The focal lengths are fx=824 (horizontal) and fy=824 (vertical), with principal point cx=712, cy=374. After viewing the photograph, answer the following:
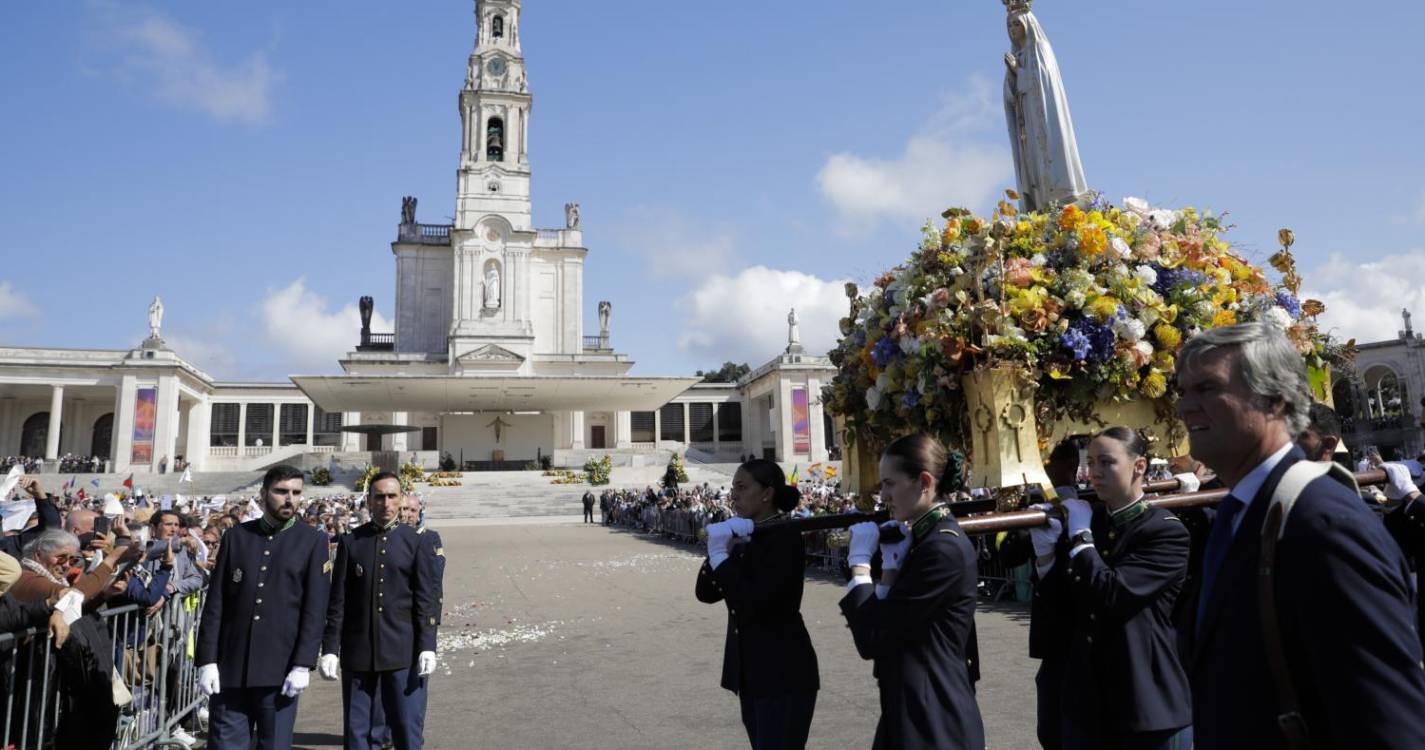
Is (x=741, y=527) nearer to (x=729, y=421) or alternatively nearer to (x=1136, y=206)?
A: (x=1136, y=206)

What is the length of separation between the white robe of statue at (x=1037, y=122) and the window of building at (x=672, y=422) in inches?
2346

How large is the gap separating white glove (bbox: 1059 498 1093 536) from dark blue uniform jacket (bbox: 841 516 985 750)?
0.33m

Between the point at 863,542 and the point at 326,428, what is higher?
the point at 326,428

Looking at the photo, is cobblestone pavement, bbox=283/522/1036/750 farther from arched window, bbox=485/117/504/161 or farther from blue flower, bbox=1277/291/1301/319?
arched window, bbox=485/117/504/161

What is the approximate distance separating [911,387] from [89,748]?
451cm

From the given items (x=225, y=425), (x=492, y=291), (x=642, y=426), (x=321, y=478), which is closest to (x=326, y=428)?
(x=225, y=425)

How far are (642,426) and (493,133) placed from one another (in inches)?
959

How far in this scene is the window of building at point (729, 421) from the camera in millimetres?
65062

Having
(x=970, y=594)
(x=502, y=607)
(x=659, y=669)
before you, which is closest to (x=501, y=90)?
(x=502, y=607)

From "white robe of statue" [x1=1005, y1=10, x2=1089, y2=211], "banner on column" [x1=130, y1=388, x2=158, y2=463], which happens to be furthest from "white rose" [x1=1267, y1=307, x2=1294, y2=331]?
"banner on column" [x1=130, y1=388, x2=158, y2=463]

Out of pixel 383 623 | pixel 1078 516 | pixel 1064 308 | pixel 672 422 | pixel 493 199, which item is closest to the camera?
pixel 1078 516

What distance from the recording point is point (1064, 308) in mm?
3857

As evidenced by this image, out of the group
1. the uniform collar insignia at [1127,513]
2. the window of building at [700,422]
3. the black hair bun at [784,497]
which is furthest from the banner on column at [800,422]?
the uniform collar insignia at [1127,513]

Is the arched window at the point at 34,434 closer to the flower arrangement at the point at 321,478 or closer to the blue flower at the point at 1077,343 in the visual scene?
the flower arrangement at the point at 321,478
